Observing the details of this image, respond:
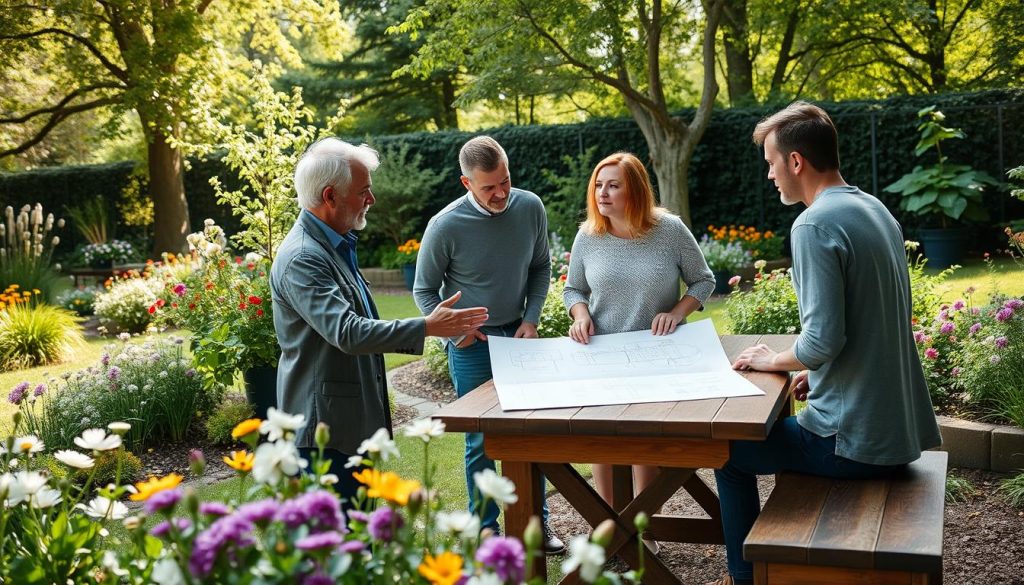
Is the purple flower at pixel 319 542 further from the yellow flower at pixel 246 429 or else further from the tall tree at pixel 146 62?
the tall tree at pixel 146 62

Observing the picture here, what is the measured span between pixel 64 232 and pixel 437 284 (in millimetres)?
17557

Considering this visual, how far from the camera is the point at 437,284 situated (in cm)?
403

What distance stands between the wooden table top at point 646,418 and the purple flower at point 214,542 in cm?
150

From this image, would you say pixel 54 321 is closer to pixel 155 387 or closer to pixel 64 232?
pixel 155 387

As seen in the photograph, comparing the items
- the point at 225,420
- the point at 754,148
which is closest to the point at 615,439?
the point at 225,420

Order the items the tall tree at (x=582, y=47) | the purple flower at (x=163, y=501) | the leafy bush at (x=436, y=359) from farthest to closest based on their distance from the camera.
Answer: the tall tree at (x=582, y=47), the leafy bush at (x=436, y=359), the purple flower at (x=163, y=501)

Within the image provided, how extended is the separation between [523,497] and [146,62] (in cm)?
1217

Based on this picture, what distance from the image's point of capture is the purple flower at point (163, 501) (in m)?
1.32

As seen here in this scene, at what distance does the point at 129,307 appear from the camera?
11086 mm

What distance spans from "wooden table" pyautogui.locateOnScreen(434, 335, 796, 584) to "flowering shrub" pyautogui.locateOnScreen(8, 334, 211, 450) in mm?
3472

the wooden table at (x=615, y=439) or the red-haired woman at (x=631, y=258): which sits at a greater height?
the red-haired woman at (x=631, y=258)

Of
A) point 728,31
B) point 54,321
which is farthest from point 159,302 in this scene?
point 728,31

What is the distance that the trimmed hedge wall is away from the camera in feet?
39.2

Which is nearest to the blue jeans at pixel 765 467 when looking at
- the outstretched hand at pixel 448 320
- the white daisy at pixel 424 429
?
the outstretched hand at pixel 448 320
